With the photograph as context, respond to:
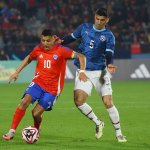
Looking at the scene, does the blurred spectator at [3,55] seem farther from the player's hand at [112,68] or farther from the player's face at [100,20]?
the player's hand at [112,68]

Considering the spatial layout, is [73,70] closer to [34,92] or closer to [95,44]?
[95,44]

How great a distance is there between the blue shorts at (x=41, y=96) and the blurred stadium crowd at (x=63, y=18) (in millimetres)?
16157

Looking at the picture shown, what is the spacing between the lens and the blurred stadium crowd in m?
27.7

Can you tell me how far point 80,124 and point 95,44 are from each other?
99.0 inches

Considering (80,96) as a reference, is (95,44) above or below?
above

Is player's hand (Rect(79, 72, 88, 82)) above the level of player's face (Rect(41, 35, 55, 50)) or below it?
below

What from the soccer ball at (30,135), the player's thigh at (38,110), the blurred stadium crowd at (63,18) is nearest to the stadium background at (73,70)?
the blurred stadium crowd at (63,18)

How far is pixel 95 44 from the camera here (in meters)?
10.3

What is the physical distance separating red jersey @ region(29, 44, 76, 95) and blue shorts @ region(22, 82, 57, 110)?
65mm

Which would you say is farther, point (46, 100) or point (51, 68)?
point (51, 68)

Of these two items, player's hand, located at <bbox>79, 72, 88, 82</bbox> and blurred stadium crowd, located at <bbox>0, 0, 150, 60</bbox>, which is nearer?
player's hand, located at <bbox>79, 72, 88, 82</bbox>

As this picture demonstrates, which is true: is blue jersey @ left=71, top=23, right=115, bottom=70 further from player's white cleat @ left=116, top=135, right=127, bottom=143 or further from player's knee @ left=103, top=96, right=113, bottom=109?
player's white cleat @ left=116, top=135, right=127, bottom=143

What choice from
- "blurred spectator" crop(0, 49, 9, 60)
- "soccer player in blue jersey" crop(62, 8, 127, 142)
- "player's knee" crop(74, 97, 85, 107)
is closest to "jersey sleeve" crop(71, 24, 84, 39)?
"soccer player in blue jersey" crop(62, 8, 127, 142)

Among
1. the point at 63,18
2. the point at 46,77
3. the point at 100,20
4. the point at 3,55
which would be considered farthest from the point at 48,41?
the point at 63,18
